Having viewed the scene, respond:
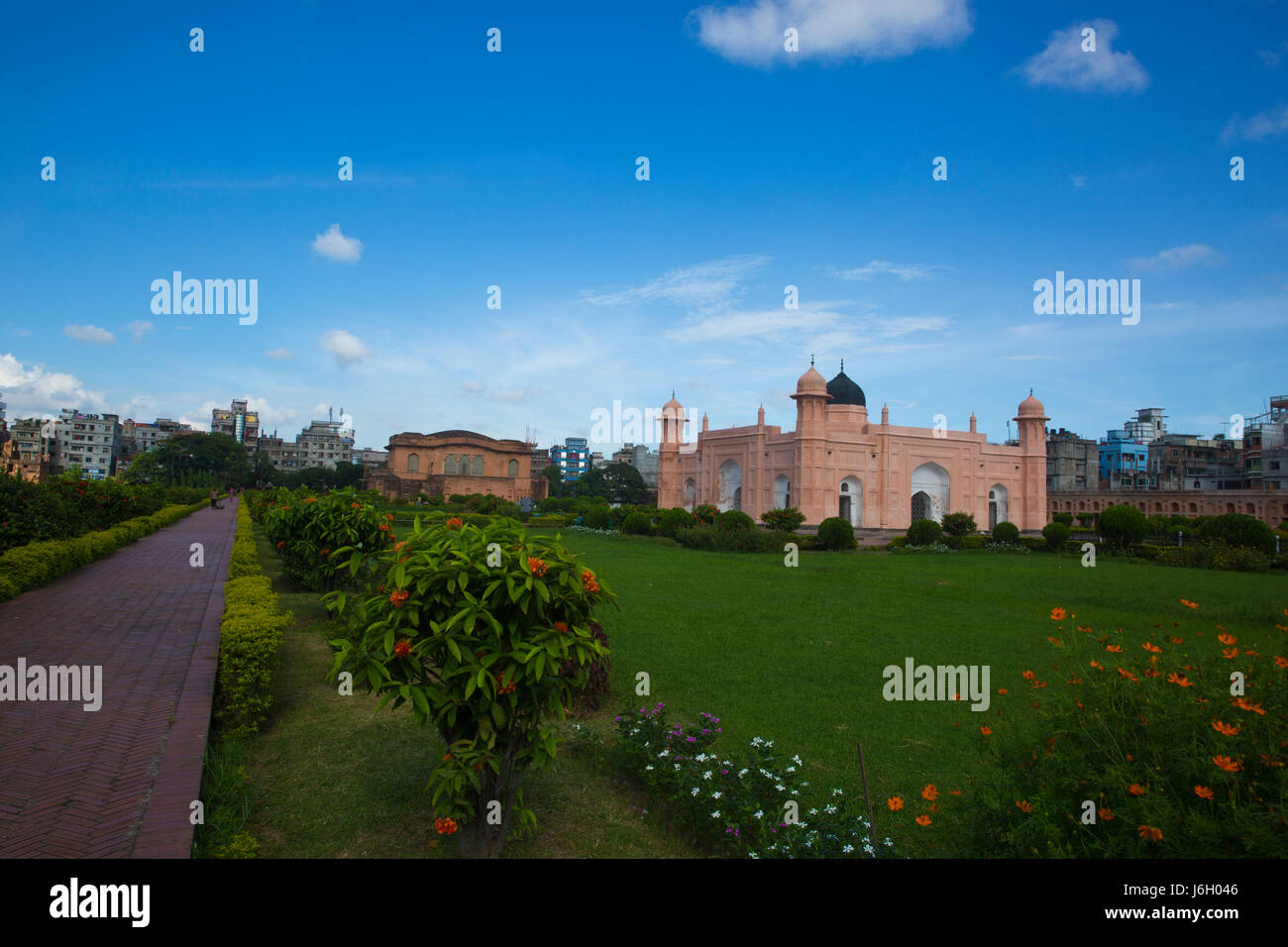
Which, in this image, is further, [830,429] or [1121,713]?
[830,429]

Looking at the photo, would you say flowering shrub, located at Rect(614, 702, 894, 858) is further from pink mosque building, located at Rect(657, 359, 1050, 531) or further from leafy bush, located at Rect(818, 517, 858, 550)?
pink mosque building, located at Rect(657, 359, 1050, 531)

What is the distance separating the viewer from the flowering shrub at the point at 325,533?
28.8 ft

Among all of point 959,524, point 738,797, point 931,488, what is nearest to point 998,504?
point 931,488

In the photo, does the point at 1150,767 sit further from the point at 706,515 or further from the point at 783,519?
the point at 706,515

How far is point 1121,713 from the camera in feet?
8.98

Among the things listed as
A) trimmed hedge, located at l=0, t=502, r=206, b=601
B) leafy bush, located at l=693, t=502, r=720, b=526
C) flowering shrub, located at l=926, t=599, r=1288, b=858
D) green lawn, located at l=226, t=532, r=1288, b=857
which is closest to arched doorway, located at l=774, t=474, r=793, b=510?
leafy bush, located at l=693, t=502, r=720, b=526

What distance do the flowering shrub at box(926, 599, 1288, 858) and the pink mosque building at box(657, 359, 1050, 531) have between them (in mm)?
27236

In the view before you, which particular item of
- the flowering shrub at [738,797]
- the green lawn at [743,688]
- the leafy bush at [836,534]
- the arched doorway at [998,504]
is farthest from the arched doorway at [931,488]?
the flowering shrub at [738,797]

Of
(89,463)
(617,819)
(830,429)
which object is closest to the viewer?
(617,819)

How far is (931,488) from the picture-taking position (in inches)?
1337

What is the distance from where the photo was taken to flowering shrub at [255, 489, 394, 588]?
8789mm
